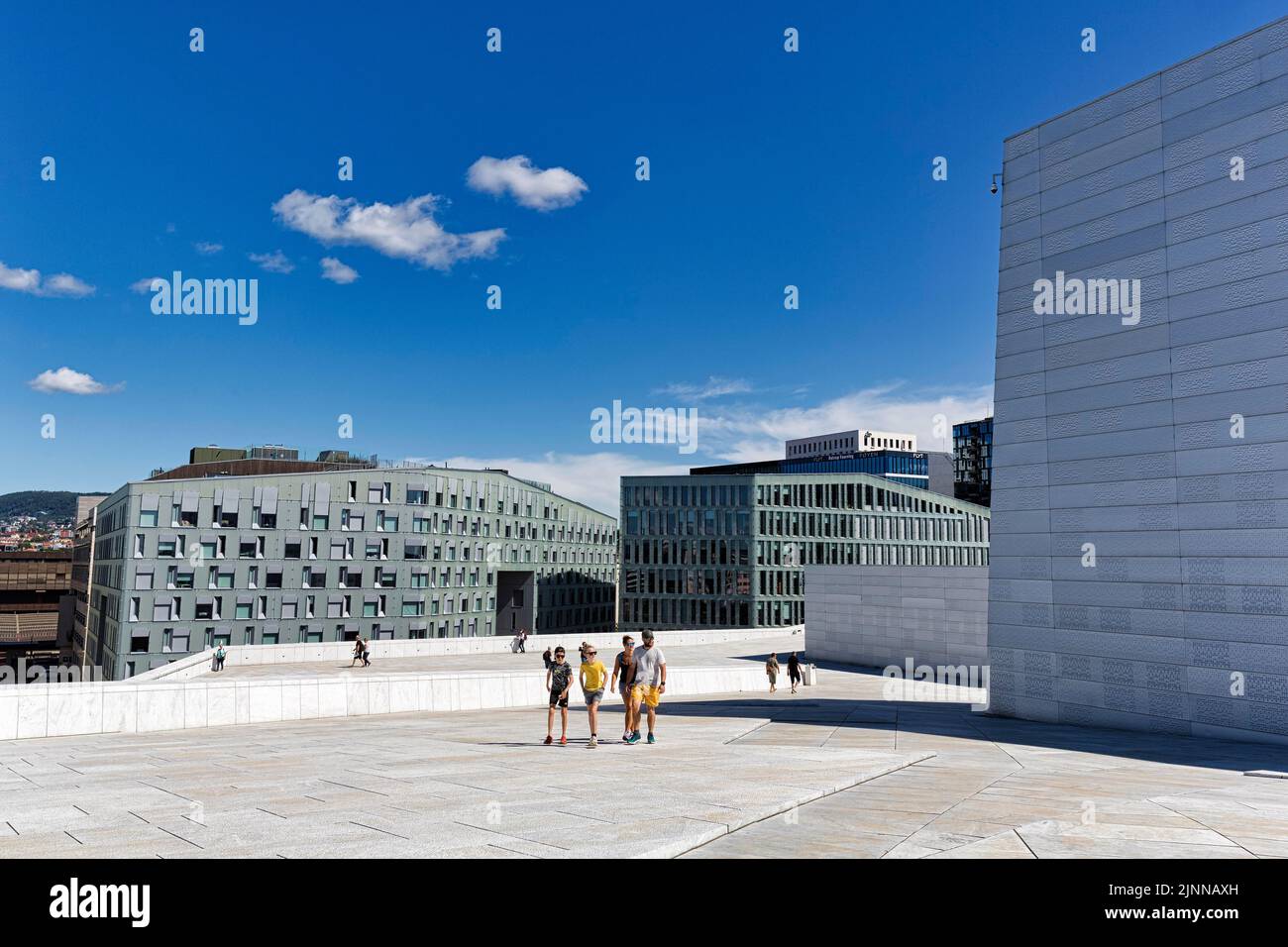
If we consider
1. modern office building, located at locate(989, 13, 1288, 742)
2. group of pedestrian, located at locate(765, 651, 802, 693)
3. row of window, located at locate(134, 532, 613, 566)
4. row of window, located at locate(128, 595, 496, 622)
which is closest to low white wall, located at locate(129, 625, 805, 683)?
group of pedestrian, located at locate(765, 651, 802, 693)

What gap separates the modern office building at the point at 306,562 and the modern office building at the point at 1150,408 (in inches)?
2650

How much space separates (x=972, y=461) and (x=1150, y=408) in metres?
179

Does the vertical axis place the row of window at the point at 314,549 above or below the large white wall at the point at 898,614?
above

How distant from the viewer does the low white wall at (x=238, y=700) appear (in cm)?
1814

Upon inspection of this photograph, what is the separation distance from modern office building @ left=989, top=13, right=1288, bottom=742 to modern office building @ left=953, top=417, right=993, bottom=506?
16760cm

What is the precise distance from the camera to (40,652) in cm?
11938

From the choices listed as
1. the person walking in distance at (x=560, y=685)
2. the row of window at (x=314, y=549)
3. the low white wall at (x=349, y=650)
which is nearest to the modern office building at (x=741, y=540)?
the row of window at (x=314, y=549)

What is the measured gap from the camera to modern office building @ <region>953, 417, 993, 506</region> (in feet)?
598

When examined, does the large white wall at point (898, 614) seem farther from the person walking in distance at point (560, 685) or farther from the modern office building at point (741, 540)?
the modern office building at point (741, 540)

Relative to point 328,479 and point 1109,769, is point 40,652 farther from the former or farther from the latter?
point 1109,769

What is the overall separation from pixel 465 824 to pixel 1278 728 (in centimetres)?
1832

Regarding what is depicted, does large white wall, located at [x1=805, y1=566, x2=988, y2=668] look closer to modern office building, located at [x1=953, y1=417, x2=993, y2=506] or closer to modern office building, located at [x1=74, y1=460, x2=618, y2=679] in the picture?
modern office building, located at [x1=74, y1=460, x2=618, y2=679]

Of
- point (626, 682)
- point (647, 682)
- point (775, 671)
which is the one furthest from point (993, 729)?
point (775, 671)
